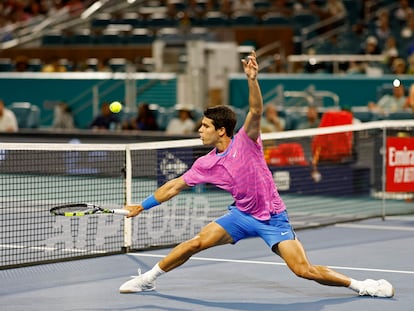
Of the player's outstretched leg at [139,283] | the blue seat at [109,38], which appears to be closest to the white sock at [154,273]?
the player's outstretched leg at [139,283]

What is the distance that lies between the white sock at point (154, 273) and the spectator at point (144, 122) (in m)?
10.5

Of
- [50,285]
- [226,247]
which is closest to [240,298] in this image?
[50,285]

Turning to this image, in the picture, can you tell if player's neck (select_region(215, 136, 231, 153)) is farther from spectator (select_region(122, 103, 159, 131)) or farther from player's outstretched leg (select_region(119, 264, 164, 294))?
spectator (select_region(122, 103, 159, 131))

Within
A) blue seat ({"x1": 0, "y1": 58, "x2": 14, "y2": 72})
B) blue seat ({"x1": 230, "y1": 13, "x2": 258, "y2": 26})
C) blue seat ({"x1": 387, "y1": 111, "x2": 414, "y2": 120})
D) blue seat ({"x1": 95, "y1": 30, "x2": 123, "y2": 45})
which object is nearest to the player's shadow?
blue seat ({"x1": 387, "y1": 111, "x2": 414, "y2": 120})

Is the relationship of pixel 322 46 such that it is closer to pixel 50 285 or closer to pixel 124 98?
pixel 124 98

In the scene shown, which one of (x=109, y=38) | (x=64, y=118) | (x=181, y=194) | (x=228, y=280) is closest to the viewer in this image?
(x=228, y=280)

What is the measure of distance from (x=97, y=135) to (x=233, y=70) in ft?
15.9

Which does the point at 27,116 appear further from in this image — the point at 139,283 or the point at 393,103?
the point at 139,283

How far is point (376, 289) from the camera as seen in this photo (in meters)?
8.25

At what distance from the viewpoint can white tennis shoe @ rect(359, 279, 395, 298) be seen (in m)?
8.23

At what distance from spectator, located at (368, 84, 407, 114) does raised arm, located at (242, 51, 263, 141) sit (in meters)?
9.60

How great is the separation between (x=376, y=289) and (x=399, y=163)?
5.50 m

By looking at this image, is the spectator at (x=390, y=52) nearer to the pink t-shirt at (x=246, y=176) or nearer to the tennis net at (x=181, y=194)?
the tennis net at (x=181, y=194)

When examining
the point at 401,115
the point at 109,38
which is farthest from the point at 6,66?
the point at 401,115
